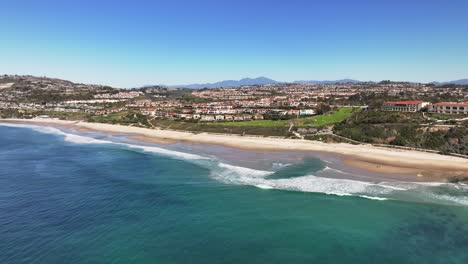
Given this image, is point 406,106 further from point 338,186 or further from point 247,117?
point 338,186

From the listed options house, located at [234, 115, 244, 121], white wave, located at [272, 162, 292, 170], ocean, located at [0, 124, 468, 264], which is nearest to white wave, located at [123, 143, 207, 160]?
ocean, located at [0, 124, 468, 264]

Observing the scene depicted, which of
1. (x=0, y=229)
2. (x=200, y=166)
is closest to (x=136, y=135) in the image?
(x=200, y=166)

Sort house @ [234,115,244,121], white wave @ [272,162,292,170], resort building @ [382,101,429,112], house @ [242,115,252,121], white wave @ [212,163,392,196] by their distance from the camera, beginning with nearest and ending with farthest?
white wave @ [212,163,392,196], white wave @ [272,162,292,170], resort building @ [382,101,429,112], house @ [242,115,252,121], house @ [234,115,244,121]

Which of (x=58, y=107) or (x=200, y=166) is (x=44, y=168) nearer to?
(x=200, y=166)

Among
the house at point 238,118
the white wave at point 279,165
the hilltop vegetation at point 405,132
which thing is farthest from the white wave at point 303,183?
the house at point 238,118

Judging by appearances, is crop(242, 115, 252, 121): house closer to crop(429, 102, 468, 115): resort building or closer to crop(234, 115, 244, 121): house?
crop(234, 115, 244, 121): house

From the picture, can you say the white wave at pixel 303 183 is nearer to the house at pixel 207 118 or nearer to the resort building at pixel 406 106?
the house at pixel 207 118

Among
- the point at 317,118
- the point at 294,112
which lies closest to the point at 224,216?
the point at 317,118
